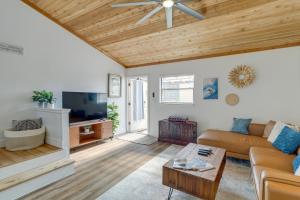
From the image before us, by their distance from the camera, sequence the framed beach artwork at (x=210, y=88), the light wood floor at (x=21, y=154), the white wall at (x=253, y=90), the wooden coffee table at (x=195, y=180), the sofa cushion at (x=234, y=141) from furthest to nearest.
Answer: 1. the framed beach artwork at (x=210, y=88)
2. the white wall at (x=253, y=90)
3. the sofa cushion at (x=234, y=141)
4. the light wood floor at (x=21, y=154)
5. the wooden coffee table at (x=195, y=180)

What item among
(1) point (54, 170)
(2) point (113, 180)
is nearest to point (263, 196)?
(2) point (113, 180)

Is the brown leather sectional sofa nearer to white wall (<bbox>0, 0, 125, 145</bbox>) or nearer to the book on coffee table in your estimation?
the book on coffee table

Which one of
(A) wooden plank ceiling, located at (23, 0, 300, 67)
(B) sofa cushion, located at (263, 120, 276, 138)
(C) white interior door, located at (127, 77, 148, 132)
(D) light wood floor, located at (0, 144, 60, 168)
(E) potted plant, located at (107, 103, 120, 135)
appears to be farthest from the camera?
(C) white interior door, located at (127, 77, 148, 132)

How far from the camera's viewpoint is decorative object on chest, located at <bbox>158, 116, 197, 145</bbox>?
171 inches

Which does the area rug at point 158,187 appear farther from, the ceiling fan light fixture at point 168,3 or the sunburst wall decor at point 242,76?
the ceiling fan light fixture at point 168,3

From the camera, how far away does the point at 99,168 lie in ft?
9.97

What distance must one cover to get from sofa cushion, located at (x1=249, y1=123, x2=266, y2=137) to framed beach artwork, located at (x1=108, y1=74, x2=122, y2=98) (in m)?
4.03

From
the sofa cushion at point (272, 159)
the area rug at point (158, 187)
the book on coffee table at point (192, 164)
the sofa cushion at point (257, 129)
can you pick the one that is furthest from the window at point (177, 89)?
the book on coffee table at point (192, 164)

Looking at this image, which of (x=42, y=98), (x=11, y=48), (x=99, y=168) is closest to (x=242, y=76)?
(x=99, y=168)

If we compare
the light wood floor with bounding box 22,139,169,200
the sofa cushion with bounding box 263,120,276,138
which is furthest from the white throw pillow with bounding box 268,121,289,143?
the light wood floor with bounding box 22,139,169,200

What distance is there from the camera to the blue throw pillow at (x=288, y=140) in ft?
8.09

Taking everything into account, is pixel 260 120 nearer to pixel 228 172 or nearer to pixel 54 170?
pixel 228 172

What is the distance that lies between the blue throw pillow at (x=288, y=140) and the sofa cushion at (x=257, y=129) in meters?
0.85

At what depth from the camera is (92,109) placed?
430 centimetres
